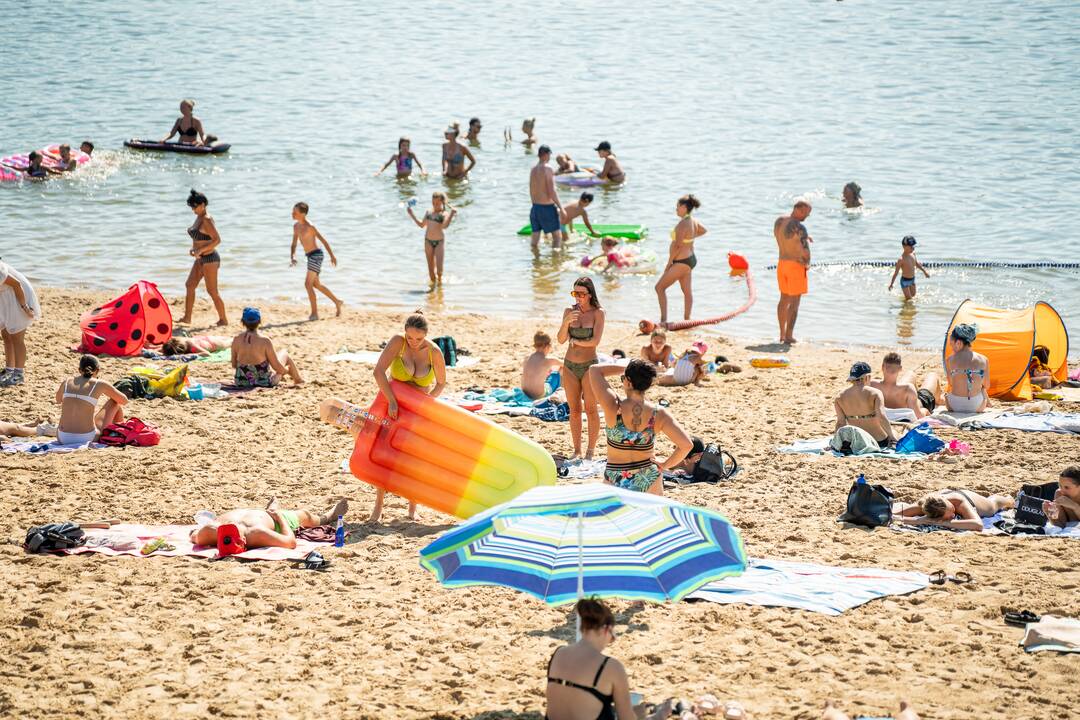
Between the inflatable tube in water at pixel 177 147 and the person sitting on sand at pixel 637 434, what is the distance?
19.2 metres

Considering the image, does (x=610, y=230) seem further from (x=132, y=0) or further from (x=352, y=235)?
(x=132, y=0)

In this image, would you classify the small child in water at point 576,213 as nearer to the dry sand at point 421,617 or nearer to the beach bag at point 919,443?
the dry sand at point 421,617

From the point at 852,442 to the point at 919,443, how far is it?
0.53m

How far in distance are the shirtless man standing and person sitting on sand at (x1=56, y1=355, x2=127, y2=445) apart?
28.8 feet

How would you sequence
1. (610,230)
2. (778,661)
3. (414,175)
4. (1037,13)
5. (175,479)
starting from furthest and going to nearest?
(1037,13)
(414,175)
(610,230)
(175,479)
(778,661)

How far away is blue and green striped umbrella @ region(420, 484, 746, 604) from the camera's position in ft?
17.0

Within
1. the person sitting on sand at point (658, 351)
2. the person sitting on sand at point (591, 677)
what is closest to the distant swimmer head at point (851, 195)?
the person sitting on sand at point (658, 351)

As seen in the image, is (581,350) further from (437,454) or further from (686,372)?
(686,372)

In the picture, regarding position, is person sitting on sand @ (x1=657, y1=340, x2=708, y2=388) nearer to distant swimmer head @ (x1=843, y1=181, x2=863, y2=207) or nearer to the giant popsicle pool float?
the giant popsicle pool float

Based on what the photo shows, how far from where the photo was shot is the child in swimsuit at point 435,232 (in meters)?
15.8

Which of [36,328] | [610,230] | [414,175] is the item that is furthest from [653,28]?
[36,328]

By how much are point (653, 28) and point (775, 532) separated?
3228cm

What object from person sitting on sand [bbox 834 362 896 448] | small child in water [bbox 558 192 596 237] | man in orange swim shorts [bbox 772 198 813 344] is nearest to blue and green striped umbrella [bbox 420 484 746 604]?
person sitting on sand [bbox 834 362 896 448]

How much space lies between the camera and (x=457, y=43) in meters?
36.8
